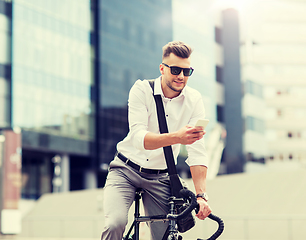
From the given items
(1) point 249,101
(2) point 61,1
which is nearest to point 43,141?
(2) point 61,1

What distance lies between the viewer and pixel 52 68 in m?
38.3

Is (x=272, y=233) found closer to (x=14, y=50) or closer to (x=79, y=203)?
(x=79, y=203)

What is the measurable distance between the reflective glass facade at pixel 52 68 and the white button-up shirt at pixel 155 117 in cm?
3196

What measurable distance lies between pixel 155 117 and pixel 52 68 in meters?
35.5

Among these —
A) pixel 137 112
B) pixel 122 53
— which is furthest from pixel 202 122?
pixel 122 53

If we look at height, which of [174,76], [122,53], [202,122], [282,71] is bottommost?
[202,122]

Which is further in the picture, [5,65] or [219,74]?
[219,74]

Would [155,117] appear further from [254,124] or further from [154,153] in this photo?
[254,124]

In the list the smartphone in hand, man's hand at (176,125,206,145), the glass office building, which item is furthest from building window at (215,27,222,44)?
the smartphone in hand

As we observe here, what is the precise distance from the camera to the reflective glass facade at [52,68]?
35344 millimetres

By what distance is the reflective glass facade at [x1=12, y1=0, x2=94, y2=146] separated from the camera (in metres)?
35.3

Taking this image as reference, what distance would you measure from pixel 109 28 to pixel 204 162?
42348 mm

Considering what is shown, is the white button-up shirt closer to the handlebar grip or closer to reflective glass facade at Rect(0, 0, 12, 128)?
the handlebar grip

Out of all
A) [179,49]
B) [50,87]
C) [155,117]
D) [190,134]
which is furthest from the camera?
[50,87]
